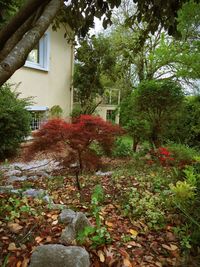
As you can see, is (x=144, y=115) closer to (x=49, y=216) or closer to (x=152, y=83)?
(x=152, y=83)

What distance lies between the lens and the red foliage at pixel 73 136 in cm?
397

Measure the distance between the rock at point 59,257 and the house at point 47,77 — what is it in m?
6.84

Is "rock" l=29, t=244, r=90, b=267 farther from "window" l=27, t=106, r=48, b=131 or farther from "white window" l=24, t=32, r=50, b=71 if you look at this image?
"white window" l=24, t=32, r=50, b=71

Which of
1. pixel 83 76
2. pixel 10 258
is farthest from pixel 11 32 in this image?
pixel 83 76

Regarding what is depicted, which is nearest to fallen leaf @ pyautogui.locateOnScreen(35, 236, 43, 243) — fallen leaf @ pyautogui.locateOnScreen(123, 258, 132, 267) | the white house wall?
fallen leaf @ pyautogui.locateOnScreen(123, 258, 132, 267)

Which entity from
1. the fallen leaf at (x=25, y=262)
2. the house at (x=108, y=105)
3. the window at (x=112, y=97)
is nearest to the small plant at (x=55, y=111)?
the house at (x=108, y=105)

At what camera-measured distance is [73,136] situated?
398 cm

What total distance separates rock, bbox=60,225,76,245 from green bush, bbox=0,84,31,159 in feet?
16.5

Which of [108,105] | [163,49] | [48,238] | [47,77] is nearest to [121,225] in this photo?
[48,238]

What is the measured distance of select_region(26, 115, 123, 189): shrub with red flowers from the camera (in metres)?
3.97

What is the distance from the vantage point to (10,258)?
1.90m

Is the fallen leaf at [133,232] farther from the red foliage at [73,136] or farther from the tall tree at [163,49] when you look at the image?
the tall tree at [163,49]

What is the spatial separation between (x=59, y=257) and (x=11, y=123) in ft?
17.8

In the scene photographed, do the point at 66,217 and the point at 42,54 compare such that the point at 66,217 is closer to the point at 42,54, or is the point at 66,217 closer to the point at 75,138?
the point at 75,138
